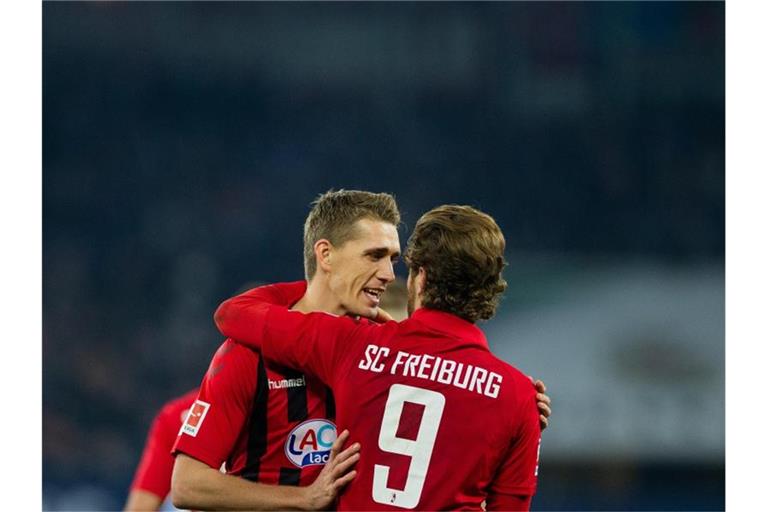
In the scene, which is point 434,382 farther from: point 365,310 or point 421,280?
point 365,310

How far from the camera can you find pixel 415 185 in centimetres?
1058

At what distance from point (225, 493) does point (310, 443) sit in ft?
0.85

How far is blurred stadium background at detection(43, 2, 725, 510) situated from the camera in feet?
29.7

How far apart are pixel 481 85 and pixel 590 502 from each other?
521 centimetres

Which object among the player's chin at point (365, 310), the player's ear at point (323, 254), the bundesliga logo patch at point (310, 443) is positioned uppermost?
the player's ear at point (323, 254)

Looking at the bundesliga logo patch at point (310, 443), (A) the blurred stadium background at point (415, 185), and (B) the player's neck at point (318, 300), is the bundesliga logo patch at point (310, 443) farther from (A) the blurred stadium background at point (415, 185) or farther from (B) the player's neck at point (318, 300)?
(A) the blurred stadium background at point (415, 185)

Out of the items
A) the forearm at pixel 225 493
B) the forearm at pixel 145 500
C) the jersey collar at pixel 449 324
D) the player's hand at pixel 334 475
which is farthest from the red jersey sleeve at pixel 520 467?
the forearm at pixel 145 500

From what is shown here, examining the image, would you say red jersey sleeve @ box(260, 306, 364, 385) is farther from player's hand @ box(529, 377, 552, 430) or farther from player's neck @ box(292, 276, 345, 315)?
player's hand @ box(529, 377, 552, 430)

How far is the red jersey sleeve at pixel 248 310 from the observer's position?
2.51 metres

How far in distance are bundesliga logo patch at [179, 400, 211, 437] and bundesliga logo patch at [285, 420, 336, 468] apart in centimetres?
23

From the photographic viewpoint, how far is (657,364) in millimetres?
9430

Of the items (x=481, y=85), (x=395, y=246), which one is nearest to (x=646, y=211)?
(x=481, y=85)

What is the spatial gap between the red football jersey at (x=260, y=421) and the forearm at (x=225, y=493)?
0.04m

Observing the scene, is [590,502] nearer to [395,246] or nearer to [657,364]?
[657,364]
